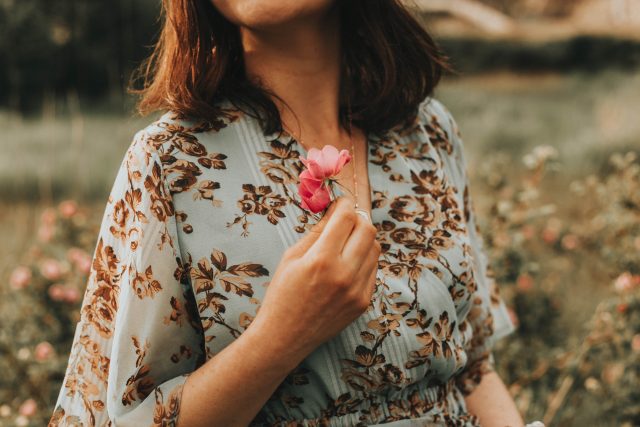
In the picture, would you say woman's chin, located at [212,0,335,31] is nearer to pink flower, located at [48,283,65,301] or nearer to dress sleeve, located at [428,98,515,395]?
dress sleeve, located at [428,98,515,395]

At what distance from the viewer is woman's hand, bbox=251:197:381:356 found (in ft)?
3.69

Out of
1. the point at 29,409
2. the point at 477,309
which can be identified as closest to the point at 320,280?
the point at 477,309

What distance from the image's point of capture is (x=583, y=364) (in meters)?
2.87

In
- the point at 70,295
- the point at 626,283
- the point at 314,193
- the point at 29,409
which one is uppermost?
the point at 314,193

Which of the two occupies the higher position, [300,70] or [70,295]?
[300,70]

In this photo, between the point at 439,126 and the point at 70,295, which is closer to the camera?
the point at 439,126

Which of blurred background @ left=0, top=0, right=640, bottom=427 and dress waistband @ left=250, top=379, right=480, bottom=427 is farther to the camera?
blurred background @ left=0, top=0, right=640, bottom=427

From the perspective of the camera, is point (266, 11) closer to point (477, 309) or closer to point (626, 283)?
point (477, 309)

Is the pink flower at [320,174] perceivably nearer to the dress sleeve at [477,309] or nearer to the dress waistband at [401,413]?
the dress waistband at [401,413]

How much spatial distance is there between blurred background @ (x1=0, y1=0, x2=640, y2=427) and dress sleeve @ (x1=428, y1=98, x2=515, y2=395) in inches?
14.1

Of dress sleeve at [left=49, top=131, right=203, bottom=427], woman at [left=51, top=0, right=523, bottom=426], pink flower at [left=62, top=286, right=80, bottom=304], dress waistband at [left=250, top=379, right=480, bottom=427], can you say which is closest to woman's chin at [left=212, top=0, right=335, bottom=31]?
woman at [left=51, top=0, right=523, bottom=426]

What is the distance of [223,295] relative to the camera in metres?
1.26

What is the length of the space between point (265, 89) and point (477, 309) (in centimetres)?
70

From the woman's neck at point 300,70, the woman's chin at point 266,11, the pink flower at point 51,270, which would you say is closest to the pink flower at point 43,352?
the pink flower at point 51,270
